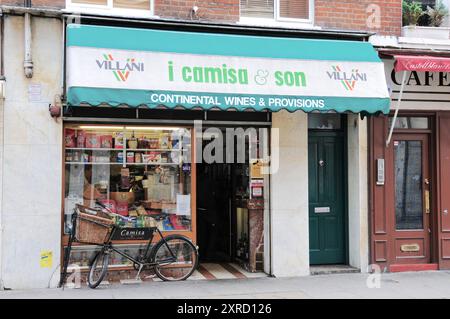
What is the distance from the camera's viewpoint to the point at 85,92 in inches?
295

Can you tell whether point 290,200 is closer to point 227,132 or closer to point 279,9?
point 227,132

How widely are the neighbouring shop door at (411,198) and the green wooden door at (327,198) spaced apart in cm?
92

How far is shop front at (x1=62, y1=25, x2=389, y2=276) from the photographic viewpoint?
789cm

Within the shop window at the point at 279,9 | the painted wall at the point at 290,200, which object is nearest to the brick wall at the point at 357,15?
the shop window at the point at 279,9

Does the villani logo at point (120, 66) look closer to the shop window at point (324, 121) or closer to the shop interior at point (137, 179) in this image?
the shop interior at point (137, 179)

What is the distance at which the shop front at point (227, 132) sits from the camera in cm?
789

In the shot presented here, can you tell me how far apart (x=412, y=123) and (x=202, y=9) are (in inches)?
166

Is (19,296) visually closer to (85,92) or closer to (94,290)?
(94,290)

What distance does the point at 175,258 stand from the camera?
8875mm

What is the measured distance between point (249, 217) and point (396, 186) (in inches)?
105

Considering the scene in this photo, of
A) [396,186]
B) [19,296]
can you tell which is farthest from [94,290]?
[396,186]

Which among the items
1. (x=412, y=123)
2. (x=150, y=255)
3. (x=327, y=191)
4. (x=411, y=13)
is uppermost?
(x=411, y=13)

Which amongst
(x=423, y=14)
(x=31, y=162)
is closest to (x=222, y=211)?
(x=31, y=162)

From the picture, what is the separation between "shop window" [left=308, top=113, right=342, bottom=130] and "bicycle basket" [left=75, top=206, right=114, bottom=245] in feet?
12.8
